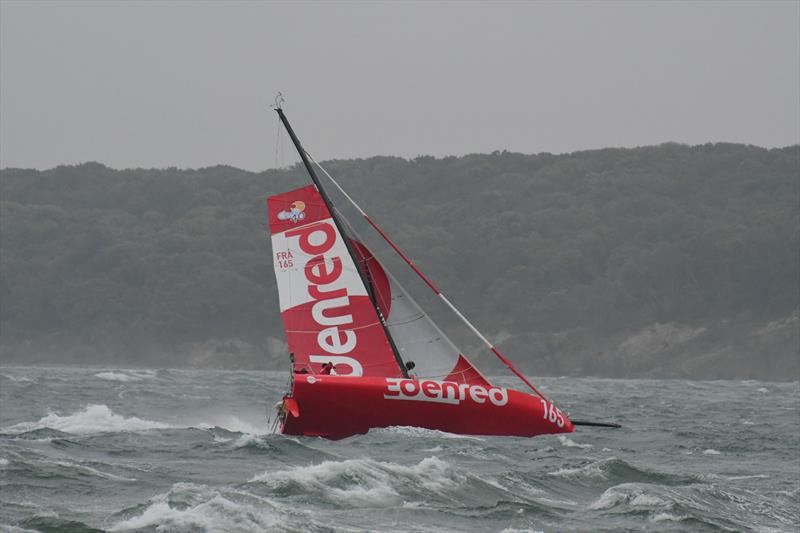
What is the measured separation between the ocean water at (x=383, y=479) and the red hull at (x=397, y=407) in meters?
0.32

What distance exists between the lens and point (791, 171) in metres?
135

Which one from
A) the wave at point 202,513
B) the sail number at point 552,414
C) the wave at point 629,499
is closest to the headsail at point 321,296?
the sail number at point 552,414

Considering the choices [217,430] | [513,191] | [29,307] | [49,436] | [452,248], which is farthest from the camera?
[513,191]

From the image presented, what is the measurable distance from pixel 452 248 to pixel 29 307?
128ft

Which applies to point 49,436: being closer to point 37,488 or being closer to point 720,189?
point 37,488

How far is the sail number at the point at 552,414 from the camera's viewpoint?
81.3 feet

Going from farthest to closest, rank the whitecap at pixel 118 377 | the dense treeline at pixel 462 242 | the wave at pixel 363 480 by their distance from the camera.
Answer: the dense treeline at pixel 462 242
the whitecap at pixel 118 377
the wave at pixel 363 480

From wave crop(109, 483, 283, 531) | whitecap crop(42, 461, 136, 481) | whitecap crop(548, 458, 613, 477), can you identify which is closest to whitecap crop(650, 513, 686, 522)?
whitecap crop(548, 458, 613, 477)

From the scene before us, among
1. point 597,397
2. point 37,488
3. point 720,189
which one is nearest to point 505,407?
point 37,488

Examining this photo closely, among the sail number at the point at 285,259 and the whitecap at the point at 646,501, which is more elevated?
the sail number at the point at 285,259

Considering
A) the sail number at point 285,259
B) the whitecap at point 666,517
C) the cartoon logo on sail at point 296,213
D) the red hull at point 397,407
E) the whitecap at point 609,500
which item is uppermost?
the cartoon logo on sail at point 296,213

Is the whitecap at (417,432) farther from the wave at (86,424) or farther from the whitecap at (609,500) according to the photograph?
the whitecap at (609,500)

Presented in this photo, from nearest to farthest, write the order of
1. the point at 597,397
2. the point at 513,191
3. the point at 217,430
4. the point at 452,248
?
the point at 217,430 < the point at 597,397 < the point at 452,248 < the point at 513,191

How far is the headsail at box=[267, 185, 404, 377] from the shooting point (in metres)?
25.1
